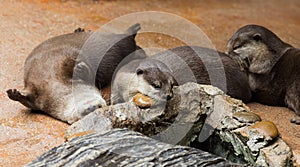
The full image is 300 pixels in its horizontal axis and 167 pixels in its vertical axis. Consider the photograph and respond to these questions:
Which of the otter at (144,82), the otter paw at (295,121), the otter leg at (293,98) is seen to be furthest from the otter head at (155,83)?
the otter leg at (293,98)

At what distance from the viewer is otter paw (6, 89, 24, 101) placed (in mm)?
4059

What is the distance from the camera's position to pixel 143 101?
3.77 metres

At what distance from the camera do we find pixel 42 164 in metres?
2.84

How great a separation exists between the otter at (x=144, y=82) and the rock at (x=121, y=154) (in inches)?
33.4

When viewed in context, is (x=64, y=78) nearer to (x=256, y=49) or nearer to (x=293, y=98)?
(x=256, y=49)

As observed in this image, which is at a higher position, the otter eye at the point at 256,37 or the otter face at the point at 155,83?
the otter eye at the point at 256,37

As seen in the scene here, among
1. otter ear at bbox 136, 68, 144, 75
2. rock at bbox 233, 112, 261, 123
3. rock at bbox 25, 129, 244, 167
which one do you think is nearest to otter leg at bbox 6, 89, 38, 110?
otter ear at bbox 136, 68, 144, 75

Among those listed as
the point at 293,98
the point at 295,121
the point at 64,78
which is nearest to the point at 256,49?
the point at 293,98

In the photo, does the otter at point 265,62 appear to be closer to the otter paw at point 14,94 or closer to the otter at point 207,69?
the otter at point 207,69

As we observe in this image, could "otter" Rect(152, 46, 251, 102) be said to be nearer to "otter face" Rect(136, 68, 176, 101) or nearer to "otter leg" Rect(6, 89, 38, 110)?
"otter face" Rect(136, 68, 176, 101)

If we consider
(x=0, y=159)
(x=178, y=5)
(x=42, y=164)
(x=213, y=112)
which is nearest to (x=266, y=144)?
(x=213, y=112)

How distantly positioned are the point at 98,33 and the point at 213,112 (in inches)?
65.6

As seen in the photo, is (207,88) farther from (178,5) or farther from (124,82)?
(178,5)

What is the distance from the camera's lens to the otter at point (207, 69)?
446 cm
